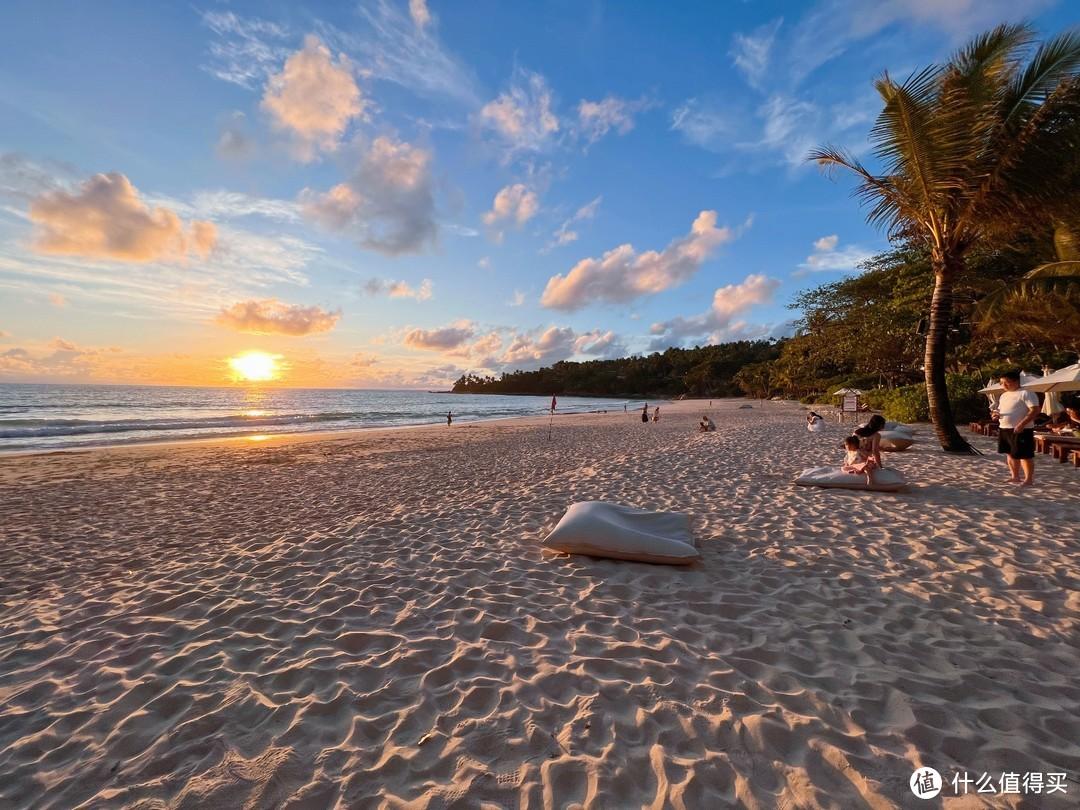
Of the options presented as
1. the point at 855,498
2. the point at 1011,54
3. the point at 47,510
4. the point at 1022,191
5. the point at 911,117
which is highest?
the point at 1011,54

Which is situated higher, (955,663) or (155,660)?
(955,663)

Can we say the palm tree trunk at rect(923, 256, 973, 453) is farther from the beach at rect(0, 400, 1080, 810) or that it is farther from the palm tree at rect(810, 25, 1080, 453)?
the beach at rect(0, 400, 1080, 810)

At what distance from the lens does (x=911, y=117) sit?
9445 mm

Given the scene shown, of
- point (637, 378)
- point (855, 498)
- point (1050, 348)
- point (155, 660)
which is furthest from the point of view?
point (637, 378)

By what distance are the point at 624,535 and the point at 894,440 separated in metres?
10.1

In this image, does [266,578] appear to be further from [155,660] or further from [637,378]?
[637,378]

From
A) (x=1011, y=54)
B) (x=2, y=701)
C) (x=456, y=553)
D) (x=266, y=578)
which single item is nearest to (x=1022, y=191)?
(x=1011, y=54)

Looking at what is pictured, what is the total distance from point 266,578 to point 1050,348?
97.0ft

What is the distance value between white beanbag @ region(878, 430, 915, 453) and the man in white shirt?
3.42m

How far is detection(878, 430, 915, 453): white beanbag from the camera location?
11519 millimetres

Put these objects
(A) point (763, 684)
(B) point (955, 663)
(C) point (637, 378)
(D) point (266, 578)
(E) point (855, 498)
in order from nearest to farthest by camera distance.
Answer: (A) point (763, 684) → (B) point (955, 663) → (D) point (266, 578) → (E) point (855, 498) → (C) point (637, 378)

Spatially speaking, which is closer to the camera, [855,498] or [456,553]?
[456,553]

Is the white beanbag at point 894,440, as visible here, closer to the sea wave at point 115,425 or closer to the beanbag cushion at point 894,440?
the beanbag cushion at point 894,440

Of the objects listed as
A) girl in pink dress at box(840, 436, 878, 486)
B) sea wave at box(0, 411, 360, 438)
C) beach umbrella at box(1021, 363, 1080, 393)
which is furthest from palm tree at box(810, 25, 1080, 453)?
sea wave at box(0, 411, 360, 438)
